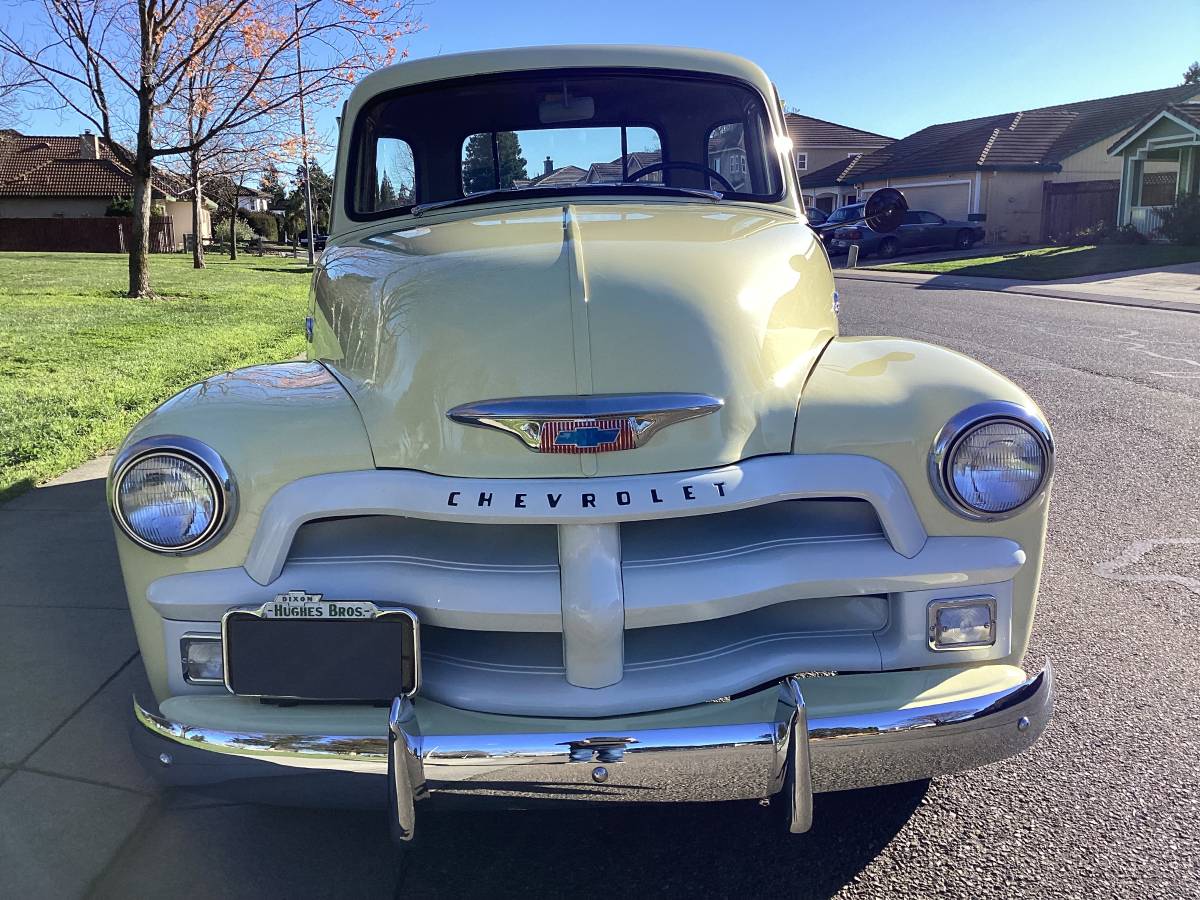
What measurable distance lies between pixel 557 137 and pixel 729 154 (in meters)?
0.68

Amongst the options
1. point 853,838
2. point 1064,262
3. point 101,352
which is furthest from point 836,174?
point 853,838

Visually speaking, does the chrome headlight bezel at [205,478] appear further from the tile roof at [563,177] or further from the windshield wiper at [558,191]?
the tile roof at [563,177]

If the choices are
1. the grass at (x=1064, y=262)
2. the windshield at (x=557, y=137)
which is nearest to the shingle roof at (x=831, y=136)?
the grass at (x=1064, y=262)

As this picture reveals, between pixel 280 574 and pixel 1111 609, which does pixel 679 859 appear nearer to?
pixel 280 574

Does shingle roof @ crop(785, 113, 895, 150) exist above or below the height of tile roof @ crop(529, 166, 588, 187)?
above

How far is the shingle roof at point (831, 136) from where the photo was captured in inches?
2029

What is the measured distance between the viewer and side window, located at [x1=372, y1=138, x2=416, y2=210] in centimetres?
385

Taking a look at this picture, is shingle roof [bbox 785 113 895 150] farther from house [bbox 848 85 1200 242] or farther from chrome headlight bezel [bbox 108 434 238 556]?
chrome headlight bezel [bbox 108 434 238 556]

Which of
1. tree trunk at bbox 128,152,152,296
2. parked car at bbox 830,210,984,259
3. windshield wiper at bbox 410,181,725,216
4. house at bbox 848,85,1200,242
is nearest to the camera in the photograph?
windshield wiper at bbox 410,181,725,216

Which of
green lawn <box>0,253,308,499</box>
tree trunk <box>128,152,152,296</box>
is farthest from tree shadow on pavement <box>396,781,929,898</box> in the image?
tree trunk <box>128,152,152,296</box>

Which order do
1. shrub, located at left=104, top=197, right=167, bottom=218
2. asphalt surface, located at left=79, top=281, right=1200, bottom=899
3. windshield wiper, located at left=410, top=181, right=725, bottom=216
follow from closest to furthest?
asphalt surface, located at left=79, top=281, right=1200, bottom=899
windshield wiper, located at left=410, top=181, right=725, bottom=216
shrub, located at left=104, top=197, right=167, bottom=218

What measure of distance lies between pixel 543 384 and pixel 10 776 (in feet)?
6.06

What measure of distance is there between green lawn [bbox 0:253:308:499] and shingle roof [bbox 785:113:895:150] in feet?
130

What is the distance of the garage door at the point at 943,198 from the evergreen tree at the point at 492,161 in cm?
3348
